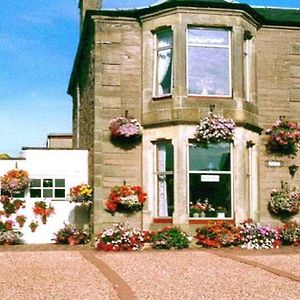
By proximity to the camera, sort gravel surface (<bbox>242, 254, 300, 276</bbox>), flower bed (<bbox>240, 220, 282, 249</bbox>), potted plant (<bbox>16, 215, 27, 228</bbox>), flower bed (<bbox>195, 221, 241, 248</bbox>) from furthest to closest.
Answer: potted plant (<bbox>16, 215, 27, 228</bbox>), flower bed (<bbox>240, 220, 282, 249</bbox>), flower bed (<bbox>195, 221, 241, 248</bbox>), gravel surface (<bbox>242, 254, 300, 276</bbox>)

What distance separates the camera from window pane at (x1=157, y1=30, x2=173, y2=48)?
17609 millimetres

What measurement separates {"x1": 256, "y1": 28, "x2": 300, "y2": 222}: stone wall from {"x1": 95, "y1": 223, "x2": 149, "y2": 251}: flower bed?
12.5 feet

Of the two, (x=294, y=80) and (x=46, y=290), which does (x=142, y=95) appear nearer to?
(x=294, y=80)

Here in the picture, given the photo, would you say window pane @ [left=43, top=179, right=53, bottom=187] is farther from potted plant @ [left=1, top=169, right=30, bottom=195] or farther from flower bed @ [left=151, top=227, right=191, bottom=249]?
flower bed @ [left=151, top=227, right=191, bottom=249]

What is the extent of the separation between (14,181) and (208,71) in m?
6.18

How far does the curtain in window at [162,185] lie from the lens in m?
17.3

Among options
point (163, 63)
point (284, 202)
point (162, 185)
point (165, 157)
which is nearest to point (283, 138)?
point (284, 202)

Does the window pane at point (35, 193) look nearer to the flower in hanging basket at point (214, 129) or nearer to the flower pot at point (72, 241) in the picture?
the flower pot at point (72, 241)

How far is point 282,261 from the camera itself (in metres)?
13.3

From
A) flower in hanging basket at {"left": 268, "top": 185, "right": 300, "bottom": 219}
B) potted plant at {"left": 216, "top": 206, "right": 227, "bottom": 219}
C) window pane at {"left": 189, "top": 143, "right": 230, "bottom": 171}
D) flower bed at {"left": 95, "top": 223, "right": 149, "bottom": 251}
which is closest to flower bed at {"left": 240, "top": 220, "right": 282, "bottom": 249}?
potted plant at {"left": 216, "top": 206, "right": 227, "bottom": 219}

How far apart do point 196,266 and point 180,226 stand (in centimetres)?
437

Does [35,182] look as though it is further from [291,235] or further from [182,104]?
[291,235]

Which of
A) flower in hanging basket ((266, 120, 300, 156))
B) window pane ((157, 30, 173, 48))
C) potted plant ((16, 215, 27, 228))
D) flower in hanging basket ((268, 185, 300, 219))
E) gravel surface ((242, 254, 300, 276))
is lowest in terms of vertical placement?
gravel surface ((242, 254, 300, 276))

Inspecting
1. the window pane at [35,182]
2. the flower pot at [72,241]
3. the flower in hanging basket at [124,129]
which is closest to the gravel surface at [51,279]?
the flower pot at [72,241]
